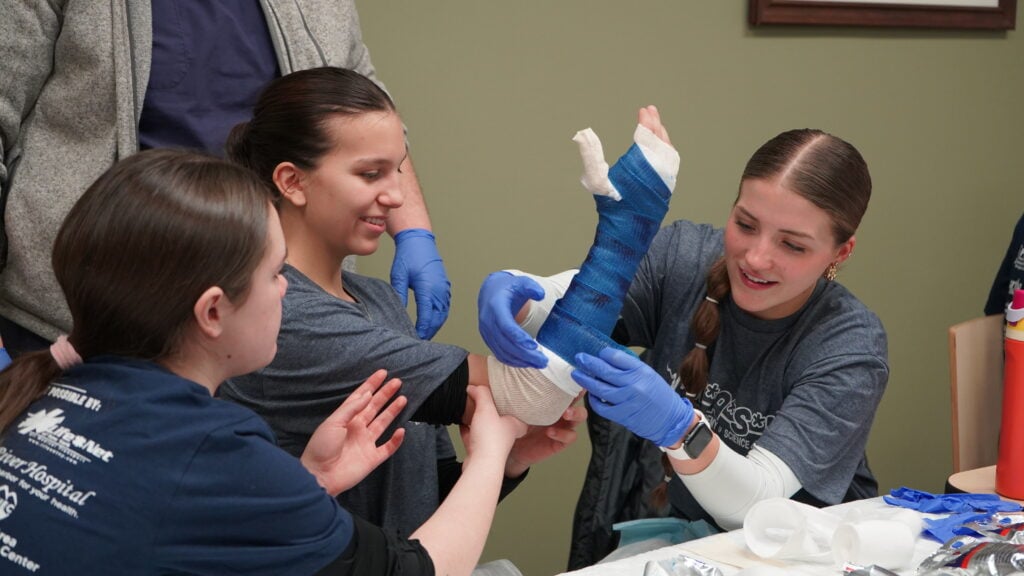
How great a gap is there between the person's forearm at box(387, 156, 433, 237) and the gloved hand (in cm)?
39

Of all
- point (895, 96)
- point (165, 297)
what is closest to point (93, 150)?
point (165, 297)

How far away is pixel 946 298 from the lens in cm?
318

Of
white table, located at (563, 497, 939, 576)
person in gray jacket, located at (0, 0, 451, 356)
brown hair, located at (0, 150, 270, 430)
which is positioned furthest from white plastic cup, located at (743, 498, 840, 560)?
person in gray jacket, located at (0, 0, 451, 356)

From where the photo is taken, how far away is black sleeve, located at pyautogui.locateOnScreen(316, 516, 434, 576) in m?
1.00

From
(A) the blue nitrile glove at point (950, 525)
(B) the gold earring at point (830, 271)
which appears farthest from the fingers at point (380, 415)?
(B) the gold earring at point (830, 271)

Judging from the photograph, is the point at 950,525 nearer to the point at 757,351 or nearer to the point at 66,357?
the point at 757,351

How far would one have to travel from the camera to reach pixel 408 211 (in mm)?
1850

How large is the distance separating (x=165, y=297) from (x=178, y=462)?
0.15 metres

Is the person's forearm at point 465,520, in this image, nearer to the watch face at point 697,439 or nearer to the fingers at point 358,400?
the fingers at point 358,400

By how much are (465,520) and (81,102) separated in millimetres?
848

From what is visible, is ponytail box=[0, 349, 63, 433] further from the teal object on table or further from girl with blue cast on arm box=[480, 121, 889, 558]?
the teal object on table

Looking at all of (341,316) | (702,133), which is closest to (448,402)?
(341,316)

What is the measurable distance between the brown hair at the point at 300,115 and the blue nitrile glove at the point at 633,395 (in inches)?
16.3

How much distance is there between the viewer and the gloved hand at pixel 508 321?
133 cm
